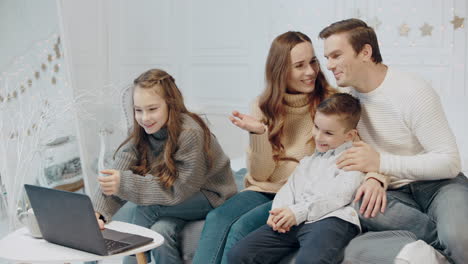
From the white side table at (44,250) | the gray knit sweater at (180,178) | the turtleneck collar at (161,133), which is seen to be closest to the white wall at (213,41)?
the gray knit sweater at (180,178)

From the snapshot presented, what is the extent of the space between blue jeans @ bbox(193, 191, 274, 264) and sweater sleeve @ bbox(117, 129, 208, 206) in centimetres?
14

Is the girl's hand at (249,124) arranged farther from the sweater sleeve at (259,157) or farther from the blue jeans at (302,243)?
the blue jeans at (302,243)

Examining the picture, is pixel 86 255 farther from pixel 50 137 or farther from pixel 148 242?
pixel 50 137

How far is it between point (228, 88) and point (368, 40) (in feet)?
7.66

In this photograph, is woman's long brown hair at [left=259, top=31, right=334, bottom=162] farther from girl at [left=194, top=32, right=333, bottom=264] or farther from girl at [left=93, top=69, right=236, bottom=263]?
girl at [left=93, top=69, right=236, bottom=263]

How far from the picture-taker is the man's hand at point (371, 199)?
74.4 inches

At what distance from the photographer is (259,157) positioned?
2283 mm

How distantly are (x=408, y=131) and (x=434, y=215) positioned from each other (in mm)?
304

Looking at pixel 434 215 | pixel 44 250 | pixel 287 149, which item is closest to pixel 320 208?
pixel 434 215

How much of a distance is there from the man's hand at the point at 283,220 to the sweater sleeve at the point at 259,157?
14.8 inches

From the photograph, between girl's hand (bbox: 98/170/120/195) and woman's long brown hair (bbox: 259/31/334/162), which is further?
woman's long brown hair (bbox: 259/31/334/162)

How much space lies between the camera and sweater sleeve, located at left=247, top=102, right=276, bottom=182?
2.25 metres

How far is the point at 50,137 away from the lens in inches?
123

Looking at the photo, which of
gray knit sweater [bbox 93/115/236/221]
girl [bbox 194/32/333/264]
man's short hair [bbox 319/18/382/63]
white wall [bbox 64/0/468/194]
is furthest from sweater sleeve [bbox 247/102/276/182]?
white wall [bbox 64/0/468/194]
